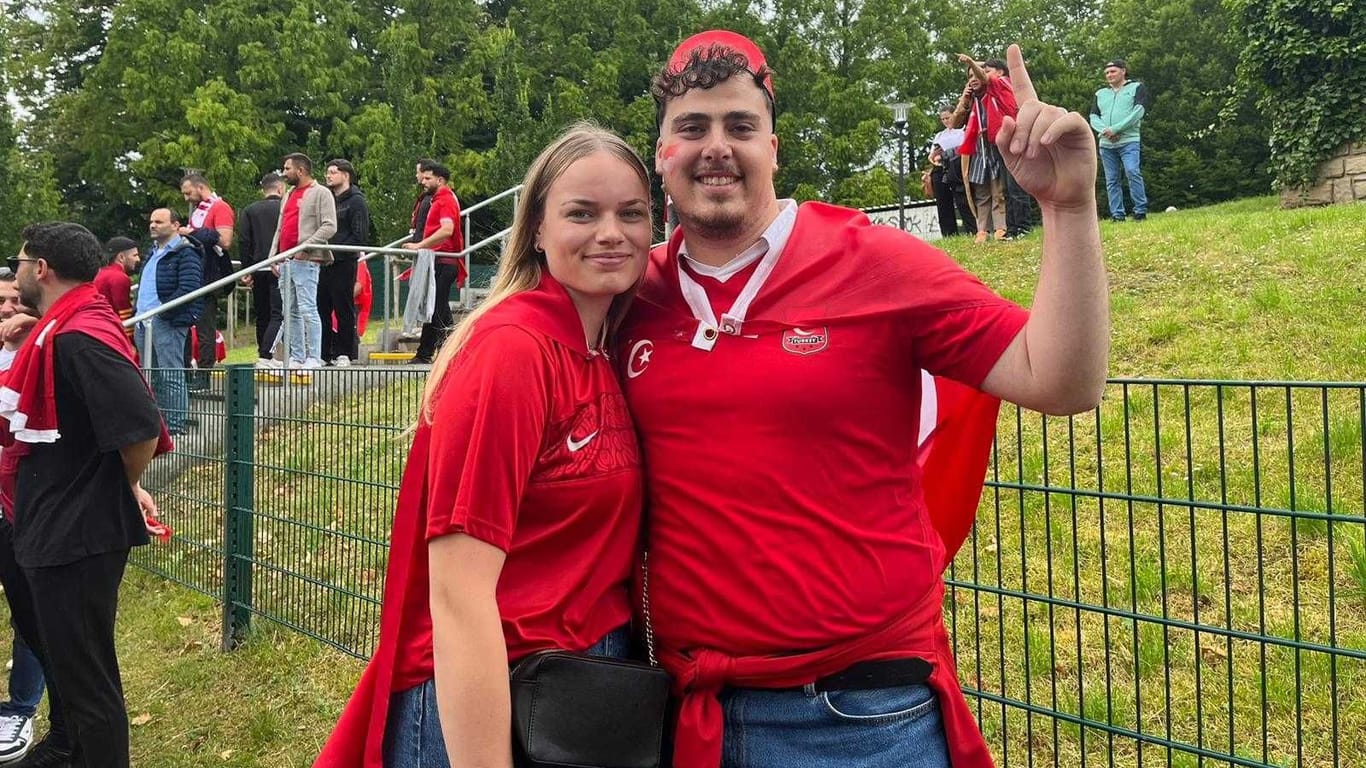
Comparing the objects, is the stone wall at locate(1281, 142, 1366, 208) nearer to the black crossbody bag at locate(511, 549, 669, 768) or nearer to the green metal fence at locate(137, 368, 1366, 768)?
the green metal fence at locate(137, 368, 1366, 768)

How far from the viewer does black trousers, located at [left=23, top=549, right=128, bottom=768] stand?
13.4ft

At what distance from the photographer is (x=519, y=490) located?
1.92 meters

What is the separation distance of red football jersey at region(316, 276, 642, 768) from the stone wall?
47.8 feet

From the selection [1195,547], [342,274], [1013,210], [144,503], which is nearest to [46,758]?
[144,503]

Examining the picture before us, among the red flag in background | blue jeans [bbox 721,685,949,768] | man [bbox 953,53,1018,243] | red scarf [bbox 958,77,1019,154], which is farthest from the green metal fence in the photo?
man [bbox 953,53,1018,243]

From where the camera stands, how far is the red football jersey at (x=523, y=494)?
191cm

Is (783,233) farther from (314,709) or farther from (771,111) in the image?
(314,709)

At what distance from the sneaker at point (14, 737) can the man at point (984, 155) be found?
9.15m

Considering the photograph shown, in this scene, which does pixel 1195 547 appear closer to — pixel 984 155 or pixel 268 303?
pixel 984 155

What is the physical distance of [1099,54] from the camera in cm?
4288

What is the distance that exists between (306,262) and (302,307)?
0.45m

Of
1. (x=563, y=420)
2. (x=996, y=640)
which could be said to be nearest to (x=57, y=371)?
(x=563, y=420)

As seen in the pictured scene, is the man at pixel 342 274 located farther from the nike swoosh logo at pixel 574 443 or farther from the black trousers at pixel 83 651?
the nike swoosh logo at pixel 574 443

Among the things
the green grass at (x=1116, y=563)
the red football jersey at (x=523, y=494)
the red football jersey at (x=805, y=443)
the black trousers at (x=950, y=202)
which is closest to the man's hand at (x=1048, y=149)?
the red football jersey at (x=805, y=443)
